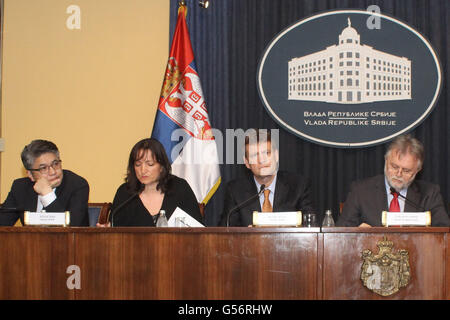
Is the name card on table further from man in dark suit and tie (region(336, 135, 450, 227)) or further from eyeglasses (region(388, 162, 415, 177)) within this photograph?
eyeglasses (region(388, 162, 415, 177))

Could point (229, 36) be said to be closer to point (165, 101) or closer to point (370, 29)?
point (165, 101)

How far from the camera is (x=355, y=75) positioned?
4.44 m

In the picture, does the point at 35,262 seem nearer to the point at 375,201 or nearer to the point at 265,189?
the point at 265,189

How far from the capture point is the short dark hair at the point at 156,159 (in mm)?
3471

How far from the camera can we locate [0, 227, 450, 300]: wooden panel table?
7.91ft

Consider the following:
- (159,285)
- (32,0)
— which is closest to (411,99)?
(159,285)

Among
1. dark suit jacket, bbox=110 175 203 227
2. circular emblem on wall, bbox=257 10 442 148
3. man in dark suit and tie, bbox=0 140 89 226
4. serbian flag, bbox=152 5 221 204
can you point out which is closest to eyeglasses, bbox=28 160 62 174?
man in dark suit and tie, bbox=0 140 89 226

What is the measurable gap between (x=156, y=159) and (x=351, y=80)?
5.91 feet

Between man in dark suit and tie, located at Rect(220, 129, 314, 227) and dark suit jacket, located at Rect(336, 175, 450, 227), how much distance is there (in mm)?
298

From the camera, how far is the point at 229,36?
460 cm

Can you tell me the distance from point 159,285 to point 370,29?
2903 mm

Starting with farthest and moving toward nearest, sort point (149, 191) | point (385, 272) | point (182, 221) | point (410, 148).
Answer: point (149, 191) < point (410, 148) < point (182, 221) < point (385, 272)

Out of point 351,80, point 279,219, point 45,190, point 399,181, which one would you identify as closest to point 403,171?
point 399,181

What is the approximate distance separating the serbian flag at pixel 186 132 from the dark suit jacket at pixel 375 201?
1.24 meters
